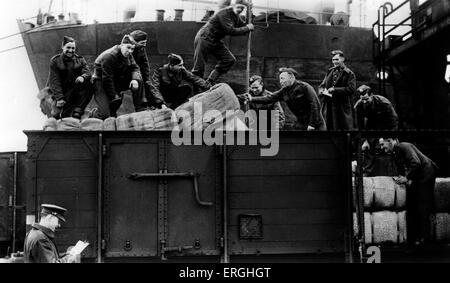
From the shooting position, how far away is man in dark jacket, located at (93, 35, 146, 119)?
9297 mm

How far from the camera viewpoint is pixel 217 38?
11102mm

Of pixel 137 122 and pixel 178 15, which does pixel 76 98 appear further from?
pixel 178 15

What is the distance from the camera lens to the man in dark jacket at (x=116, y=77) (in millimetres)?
9297

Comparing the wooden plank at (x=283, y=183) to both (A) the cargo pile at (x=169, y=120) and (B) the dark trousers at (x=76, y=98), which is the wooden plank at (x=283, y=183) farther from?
(B) the dark trousers at (x=76, y=98)

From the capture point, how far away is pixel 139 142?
26.1 ft

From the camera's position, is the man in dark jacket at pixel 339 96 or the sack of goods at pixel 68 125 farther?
the man in dark jacket at pixel 339 96

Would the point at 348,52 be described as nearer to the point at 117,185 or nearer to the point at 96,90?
the point at 96,90

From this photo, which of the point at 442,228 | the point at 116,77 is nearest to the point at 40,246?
the point at 116,77

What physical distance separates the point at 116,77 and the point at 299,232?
12.9 ft

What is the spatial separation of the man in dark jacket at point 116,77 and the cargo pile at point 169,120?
1.00 m

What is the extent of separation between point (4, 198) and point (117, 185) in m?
2.80

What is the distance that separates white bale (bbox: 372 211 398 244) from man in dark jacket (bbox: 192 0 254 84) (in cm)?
394

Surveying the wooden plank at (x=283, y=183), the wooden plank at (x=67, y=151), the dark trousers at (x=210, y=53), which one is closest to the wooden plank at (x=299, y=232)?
the wooden plank at (x=283, y=183)

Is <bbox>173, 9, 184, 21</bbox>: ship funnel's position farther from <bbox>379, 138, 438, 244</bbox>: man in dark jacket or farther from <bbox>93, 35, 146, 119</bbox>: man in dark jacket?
<bbox>379, 138, 438, 244</bbox>: man in dark jacket
